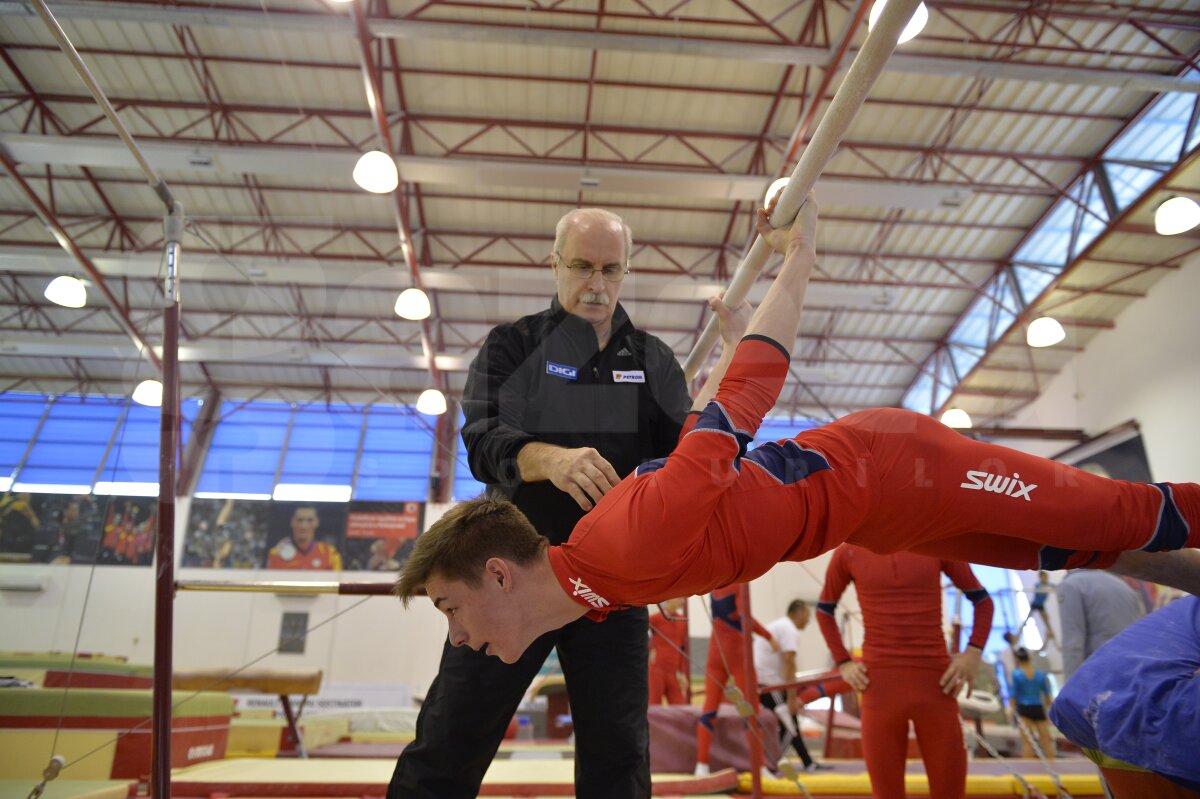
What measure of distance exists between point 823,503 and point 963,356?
8058 millimetres

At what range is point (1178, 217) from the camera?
286 cm

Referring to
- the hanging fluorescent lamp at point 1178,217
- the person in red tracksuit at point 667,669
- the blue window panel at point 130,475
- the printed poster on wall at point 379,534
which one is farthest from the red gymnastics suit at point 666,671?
the printed poster on wall at point 379,534

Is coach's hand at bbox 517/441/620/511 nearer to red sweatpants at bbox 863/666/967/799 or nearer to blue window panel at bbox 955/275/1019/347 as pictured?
red sweatpants at bbox 863/666/967/799

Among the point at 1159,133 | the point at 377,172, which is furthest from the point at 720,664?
the point at 1159,133

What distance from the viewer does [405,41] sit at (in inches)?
374

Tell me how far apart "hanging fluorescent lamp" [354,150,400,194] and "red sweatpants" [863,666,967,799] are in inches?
218

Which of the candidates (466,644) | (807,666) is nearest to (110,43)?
(466,644)

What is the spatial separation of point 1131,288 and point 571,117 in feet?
24.7

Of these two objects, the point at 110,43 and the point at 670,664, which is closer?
the point at 670,664

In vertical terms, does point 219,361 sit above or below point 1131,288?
below

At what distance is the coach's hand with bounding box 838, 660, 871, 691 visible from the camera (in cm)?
307

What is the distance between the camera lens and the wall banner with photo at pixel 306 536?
1330 cm

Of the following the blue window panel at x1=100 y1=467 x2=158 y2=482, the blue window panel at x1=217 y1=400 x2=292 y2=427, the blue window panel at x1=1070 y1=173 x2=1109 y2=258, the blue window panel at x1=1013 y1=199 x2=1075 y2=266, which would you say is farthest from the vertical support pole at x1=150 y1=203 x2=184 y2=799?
the blue window panel at x1=1013 y1=199 x2=1075 y2=266

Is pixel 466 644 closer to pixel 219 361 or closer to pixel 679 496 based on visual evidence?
pixel 679 496
